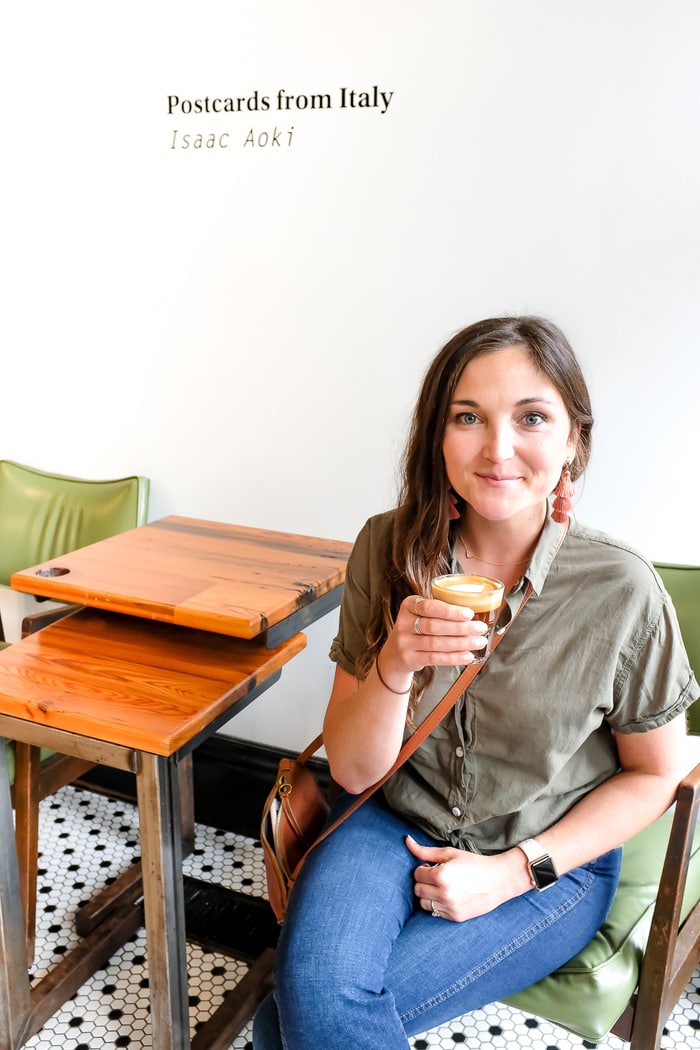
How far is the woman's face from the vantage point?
1302 mm

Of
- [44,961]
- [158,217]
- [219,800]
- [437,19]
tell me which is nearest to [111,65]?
[158,217]

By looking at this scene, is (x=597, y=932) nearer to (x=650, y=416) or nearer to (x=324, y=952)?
(x=324, y=952)

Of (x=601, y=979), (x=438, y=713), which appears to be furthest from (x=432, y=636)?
(x=601, y=979)

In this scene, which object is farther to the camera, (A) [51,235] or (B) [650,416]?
(A) [51,235]

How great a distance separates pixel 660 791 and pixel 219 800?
1.53 m

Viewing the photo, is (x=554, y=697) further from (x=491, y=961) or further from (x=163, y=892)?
(x=163, y=892)

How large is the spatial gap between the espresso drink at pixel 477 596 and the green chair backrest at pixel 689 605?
0.60 m

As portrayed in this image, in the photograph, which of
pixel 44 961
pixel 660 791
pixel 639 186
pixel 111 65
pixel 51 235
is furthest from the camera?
pixel 51 235

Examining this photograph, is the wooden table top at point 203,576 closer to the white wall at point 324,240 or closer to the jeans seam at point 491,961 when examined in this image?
the white wall at point 324,240

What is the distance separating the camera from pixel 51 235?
2.48 metres

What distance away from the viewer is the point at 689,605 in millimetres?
1656

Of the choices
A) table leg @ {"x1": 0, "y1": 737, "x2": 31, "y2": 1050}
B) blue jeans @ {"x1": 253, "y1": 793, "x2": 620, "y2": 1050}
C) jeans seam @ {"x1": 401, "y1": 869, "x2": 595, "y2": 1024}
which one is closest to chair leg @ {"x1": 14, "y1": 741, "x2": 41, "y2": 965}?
table leg @ {"x1": 0, "y1": 737, "x2": 31, "y2": 1050}

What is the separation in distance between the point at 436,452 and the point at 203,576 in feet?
2.29

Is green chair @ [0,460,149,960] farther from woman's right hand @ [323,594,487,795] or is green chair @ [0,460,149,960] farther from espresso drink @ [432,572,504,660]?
espresso drink @ [432,572,504,660]
